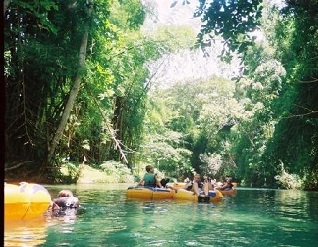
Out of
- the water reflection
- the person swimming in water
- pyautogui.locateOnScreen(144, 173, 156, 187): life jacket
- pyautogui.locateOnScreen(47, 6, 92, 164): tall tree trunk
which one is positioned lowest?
the water reflection

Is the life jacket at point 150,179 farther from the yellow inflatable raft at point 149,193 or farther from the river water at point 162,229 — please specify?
the river water at point 162,229

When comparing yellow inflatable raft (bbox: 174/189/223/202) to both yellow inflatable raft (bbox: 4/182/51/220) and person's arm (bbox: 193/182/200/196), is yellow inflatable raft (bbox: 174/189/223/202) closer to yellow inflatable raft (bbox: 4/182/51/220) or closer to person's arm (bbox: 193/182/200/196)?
person's arm (bbox: 193/182/200/196)

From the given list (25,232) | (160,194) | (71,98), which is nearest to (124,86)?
(71,98)

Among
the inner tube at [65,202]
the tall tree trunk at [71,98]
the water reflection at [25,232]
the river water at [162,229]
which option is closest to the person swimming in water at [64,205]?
the inner tube at [65,202]

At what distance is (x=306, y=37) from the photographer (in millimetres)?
15266

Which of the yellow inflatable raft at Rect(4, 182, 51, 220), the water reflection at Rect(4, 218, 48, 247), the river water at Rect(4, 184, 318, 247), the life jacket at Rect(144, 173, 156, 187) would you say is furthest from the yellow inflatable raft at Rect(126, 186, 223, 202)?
the water reflection at Rect(4, 218, 48, 247)

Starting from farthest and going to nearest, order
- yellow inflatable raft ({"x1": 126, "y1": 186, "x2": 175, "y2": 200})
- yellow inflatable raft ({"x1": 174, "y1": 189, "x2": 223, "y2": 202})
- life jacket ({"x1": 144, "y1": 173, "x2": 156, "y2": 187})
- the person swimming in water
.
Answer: life jacket ({"x1": 144, "y1": 173, "x2": 156, "y2": 187}), yellow inflatable raft ({"x1": 174, "y1": 189, "x2": 223, "y2": 202}), yellow inflatable raft ({"x1": 126, "y1": 186, "x2": 175, "y2": 200}), the person swimming in water

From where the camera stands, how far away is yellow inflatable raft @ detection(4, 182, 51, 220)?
23.7ft

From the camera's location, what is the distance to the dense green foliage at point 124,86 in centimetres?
1474

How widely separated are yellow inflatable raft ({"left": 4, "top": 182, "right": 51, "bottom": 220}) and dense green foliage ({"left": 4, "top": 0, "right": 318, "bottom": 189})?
2.66 m

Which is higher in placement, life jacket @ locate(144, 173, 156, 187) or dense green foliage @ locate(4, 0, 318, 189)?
dense green foliage @ locate(4, 0, 318, 189)

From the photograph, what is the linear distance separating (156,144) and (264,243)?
26.0 meters

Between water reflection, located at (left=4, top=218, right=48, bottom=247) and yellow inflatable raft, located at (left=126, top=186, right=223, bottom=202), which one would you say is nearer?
water reflection, located at (left=4, top=218, right=48, bottom=247)

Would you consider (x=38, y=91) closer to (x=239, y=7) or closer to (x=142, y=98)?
(x=142, y=98)
